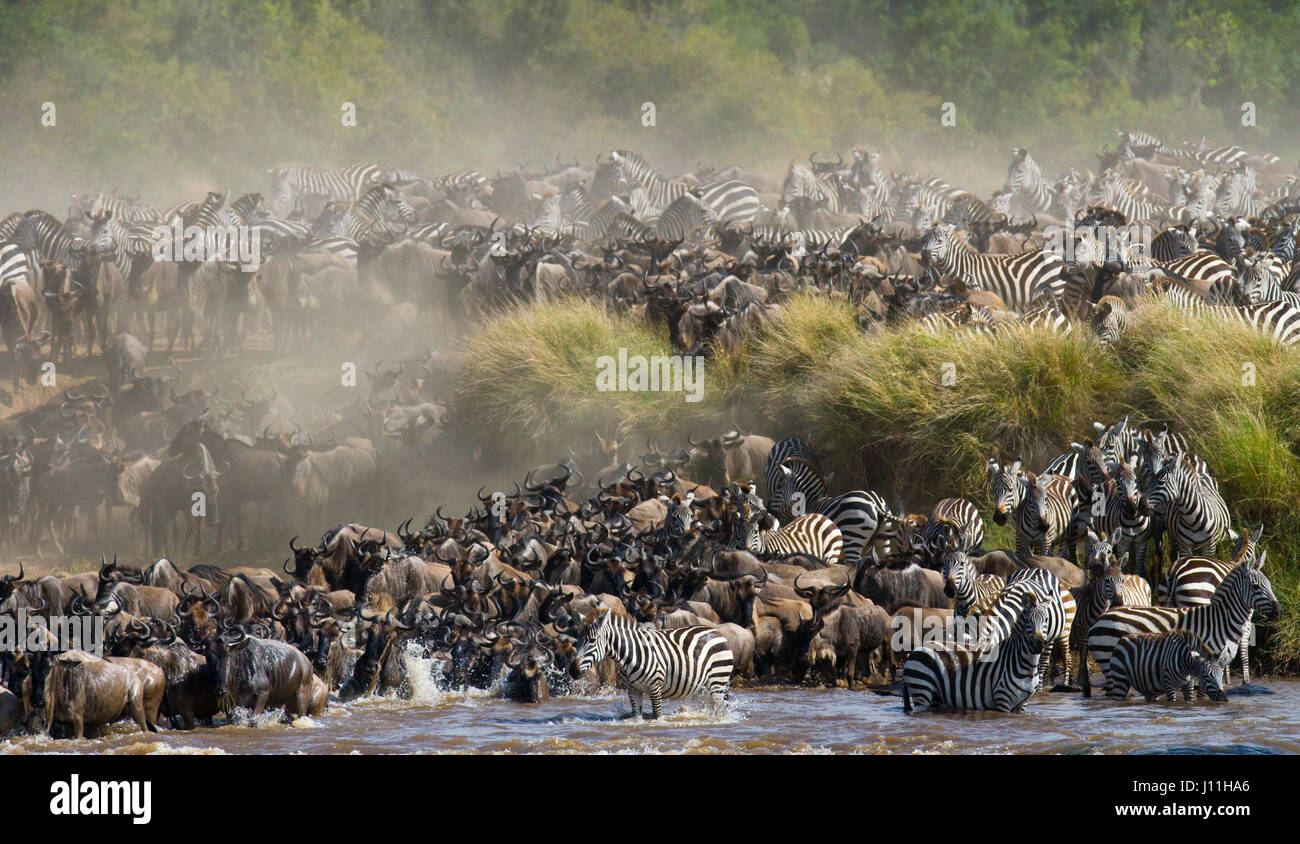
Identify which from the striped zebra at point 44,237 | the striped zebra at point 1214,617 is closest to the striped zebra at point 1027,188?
the striped zebra at point 44,237

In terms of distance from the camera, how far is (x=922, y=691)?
37.9 feet

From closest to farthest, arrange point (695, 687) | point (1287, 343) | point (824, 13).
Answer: point (695, 687) → point (1287, 343) → point (824, 13)

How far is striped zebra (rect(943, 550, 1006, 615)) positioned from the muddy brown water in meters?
1.18

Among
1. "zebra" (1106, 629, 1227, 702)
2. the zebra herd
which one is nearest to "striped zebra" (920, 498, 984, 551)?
the zebra herd

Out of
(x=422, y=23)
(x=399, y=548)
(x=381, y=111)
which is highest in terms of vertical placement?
(x=422, y=23)

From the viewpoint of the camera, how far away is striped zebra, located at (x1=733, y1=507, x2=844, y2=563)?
1512cm

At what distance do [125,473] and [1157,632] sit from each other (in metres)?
11.6

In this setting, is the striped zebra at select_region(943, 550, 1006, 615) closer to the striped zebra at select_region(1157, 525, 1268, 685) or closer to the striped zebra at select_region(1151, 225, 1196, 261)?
the striped zebra at select_region(1157, 525, 1268, 685)

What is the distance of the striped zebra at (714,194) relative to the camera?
3222cm

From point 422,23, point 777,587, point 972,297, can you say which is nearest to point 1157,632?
point 777,587

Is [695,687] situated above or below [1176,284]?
below

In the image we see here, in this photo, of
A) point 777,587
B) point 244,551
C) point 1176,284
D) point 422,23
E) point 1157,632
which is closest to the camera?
point 1157,632

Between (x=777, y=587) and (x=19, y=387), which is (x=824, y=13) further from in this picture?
(x=777, y=587)

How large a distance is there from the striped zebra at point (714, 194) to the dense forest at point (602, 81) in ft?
46.1
